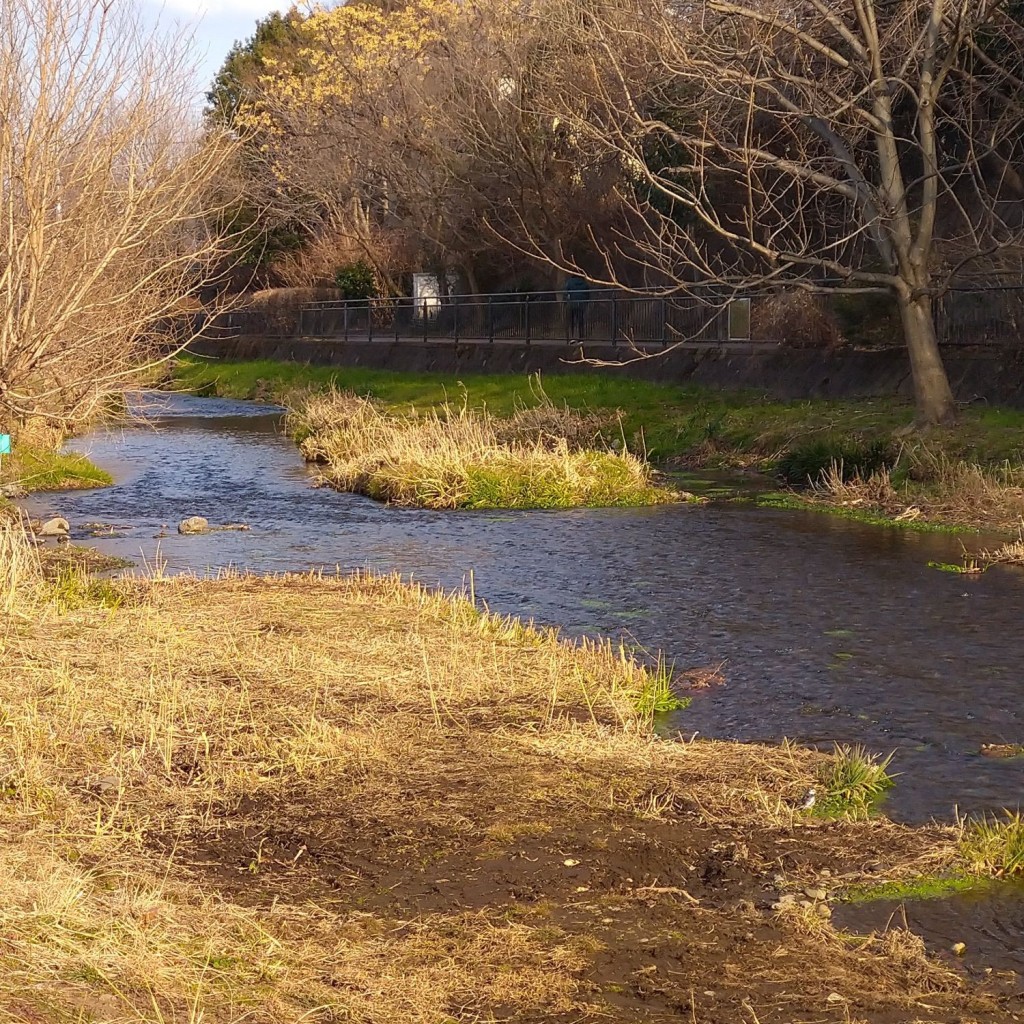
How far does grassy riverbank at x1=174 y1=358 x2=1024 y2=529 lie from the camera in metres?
19.6

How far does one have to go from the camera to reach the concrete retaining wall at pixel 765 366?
2358 centimetres

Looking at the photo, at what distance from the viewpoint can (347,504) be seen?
2242 centimetres

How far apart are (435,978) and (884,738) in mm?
4813

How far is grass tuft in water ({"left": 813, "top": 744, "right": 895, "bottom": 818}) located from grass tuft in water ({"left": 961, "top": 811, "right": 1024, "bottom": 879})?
0.70 meters

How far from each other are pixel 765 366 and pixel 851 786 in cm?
2052

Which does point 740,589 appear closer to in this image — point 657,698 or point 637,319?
point 657,698

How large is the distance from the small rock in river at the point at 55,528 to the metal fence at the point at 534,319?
10011 mm

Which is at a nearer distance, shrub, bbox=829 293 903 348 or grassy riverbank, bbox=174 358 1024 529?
grassy riverbank, bbox=174 358 1024 529

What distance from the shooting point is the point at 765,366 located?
28172 mm

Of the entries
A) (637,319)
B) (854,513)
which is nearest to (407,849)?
(854,513)

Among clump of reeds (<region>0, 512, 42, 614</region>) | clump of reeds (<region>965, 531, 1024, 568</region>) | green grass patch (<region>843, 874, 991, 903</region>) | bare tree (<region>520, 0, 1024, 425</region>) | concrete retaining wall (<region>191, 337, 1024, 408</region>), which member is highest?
bare tree (<region>520, 0, 1024, 425</region>)

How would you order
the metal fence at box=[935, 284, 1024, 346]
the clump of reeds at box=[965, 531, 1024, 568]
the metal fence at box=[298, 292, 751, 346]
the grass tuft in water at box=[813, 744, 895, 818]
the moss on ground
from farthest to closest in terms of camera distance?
the metal fence at box=[298, 292, 751, 346] < the metal fence at box=[935, 284, 1024, 346] < the moss on ground < the clump of reeds at box=[965, 531, 1024, 568] < the grass tuft in water at box=[813, 744, 895, 818]

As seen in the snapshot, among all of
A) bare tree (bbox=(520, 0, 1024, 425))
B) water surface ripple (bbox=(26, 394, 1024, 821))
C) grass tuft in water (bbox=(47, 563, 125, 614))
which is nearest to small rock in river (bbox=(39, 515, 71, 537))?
water surface ripple (bbox=(26, 394, 1024, 821))

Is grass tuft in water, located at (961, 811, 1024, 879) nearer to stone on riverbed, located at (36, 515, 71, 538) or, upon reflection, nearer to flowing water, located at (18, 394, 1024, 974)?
flowing water, located at (18, 394, 1024, 974)
